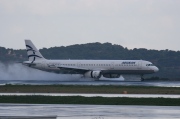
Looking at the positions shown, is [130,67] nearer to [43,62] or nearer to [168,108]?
[43,62]

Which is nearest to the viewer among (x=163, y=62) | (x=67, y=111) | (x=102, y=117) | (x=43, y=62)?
(x=102, y=117)

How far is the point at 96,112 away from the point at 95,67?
62.0 meters

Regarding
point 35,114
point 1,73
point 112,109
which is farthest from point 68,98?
point 1,73

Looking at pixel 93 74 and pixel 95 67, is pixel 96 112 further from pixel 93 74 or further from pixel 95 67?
pixel 95 67

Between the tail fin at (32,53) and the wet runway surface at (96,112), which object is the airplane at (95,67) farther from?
the wet runway surface at (96,112)

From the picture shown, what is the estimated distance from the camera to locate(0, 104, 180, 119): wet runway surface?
93.6 ft

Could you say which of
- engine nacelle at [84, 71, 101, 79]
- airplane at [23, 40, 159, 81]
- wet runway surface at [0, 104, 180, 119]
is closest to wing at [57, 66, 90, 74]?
airplane at [23, 40, 159, 81]

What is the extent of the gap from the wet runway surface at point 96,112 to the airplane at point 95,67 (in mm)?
54523

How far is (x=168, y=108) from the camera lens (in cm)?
3434

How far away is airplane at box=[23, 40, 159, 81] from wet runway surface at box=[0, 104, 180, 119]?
5452 centimetres

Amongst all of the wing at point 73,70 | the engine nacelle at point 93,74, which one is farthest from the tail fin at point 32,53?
the engine nacelle at point 93,74

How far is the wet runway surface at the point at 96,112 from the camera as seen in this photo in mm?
28523

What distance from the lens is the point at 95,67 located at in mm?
92688

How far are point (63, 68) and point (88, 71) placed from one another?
394 centimetres
